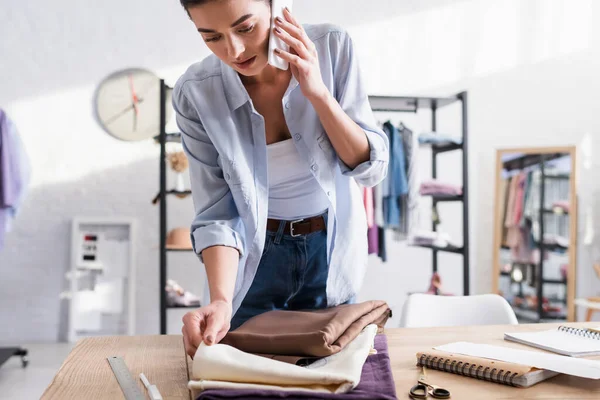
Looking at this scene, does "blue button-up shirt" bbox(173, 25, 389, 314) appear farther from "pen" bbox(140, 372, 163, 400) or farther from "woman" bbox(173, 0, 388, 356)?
"pen" bbox(140, 372, 163, 400)

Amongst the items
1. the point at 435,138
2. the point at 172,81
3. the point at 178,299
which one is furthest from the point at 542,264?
the point at 172,81

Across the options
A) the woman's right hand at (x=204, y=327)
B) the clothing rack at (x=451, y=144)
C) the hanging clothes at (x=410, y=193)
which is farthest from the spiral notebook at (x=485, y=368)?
the clothing rack at (x=451, y=144)

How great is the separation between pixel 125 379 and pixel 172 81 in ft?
13.5

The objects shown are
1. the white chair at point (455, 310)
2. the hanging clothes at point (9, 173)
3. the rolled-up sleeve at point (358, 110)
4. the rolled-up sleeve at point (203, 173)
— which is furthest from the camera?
the hanging clothes at point (9, 173)

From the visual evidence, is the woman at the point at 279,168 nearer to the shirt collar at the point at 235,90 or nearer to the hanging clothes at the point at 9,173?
the shirt collar at the point at 235,90

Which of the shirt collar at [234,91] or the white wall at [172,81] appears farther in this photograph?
the white wall at [172,81]

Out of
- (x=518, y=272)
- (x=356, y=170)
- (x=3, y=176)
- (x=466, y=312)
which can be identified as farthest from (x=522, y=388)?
(x=518, y=272)

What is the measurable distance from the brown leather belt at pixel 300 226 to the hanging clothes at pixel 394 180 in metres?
2.59

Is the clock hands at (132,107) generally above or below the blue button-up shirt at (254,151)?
above

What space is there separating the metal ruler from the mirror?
14.0ft

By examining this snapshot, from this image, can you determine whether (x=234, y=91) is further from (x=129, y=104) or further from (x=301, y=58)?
(x=129, y=104)

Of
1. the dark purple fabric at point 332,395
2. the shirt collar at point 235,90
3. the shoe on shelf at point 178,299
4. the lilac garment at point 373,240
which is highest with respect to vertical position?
the shirt collar at point 235,90

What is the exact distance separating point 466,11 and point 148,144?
2821 millimetres

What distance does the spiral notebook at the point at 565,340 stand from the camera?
4.14 ft
